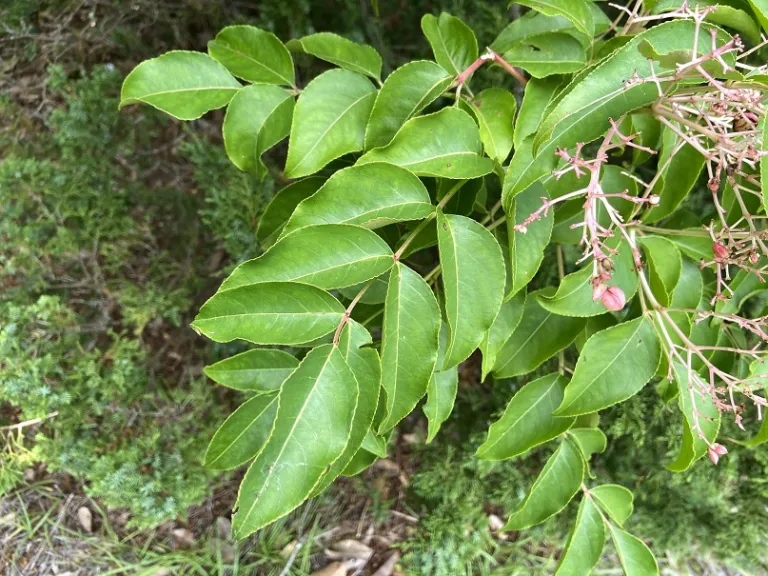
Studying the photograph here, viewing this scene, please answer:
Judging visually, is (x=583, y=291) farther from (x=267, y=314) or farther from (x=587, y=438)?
(x=267, y=314)

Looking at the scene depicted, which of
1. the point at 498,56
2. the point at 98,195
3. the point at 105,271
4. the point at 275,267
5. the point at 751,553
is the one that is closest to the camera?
the point at 275,267

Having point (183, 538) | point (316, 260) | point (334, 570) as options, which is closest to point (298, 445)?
point (316, 260)

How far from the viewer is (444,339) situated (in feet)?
2.92

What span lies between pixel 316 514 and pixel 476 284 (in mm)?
1274

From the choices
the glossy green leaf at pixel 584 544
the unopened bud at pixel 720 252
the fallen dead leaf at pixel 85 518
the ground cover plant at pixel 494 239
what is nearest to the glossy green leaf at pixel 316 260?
the ground cover plant at pixel 494 239

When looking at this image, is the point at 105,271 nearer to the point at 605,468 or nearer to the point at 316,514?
the point at 316,514

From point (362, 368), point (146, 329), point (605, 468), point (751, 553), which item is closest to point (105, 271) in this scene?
point (146, 329)

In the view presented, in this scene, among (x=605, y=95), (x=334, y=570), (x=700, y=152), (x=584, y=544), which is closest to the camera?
(x=605, y=95)

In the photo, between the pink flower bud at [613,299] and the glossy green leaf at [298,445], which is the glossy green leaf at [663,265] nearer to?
the pink flower bud at [613,299]

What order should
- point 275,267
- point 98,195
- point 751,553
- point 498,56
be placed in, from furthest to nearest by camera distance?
point 98,195 < point 751,553 < point 498,56 < point 275,267

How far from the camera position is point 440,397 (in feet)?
2.90

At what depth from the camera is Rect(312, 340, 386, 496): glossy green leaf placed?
69cm

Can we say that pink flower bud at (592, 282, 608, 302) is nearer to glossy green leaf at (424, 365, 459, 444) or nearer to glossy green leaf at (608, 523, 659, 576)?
glossy green leaf at (424, 365, 459, 444)

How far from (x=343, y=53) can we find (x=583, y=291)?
53 cm
